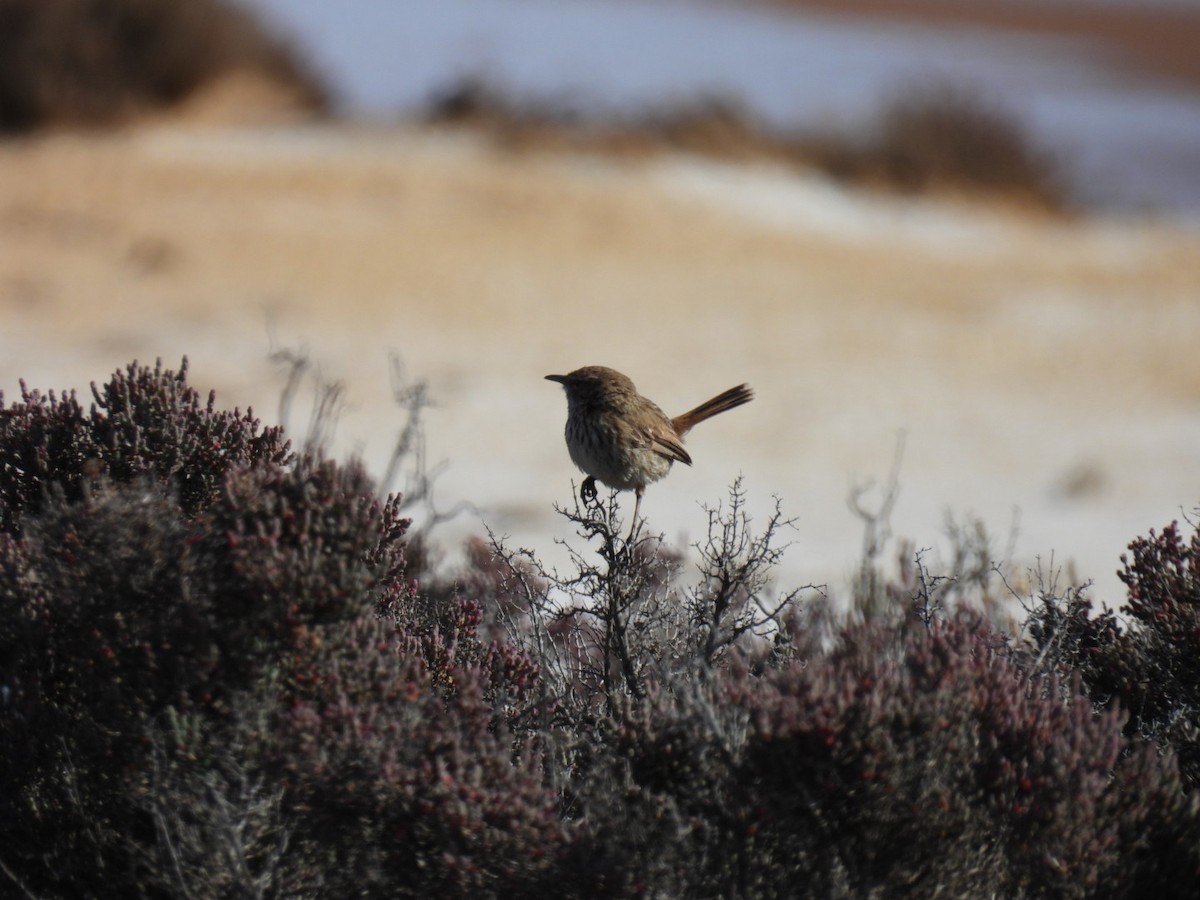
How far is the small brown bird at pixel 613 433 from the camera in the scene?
5.43 m

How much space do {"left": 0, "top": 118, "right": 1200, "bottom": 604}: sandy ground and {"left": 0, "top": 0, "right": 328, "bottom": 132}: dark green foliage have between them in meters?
0.78

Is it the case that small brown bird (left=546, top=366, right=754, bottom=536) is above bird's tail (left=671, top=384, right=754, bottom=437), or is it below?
below

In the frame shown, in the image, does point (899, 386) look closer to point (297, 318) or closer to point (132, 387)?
point (297, 318)

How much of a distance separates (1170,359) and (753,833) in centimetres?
1203

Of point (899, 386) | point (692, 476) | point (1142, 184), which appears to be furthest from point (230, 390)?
point (1142, 184)

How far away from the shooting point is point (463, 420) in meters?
12.2

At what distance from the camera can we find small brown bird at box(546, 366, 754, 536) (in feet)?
17.8

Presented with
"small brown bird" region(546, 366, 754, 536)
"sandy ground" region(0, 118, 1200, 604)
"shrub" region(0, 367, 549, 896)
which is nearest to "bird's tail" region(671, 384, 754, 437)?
"small brown bird" region(546, 366, 754, 536)

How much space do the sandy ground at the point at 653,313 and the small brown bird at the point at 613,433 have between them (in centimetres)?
316

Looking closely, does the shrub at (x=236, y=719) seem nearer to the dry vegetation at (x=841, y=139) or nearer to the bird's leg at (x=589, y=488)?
the bird's leg at (x=589, y=488)

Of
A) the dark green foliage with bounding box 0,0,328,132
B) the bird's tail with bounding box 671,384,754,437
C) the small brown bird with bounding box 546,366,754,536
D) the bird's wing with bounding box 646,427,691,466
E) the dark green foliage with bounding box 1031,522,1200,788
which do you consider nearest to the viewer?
the dark green foliage with bounding box 1031,522,1200,788

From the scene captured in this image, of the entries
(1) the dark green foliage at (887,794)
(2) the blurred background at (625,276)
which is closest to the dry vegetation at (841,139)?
(2) the blurred background at (625,276)

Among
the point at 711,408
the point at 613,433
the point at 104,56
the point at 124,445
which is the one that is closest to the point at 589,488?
the point at 613,433

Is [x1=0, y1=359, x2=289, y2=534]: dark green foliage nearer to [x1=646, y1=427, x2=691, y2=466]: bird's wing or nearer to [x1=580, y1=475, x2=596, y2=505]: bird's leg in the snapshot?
[x1=580, y1=475, x2=596, y2=505]: bird's leg
